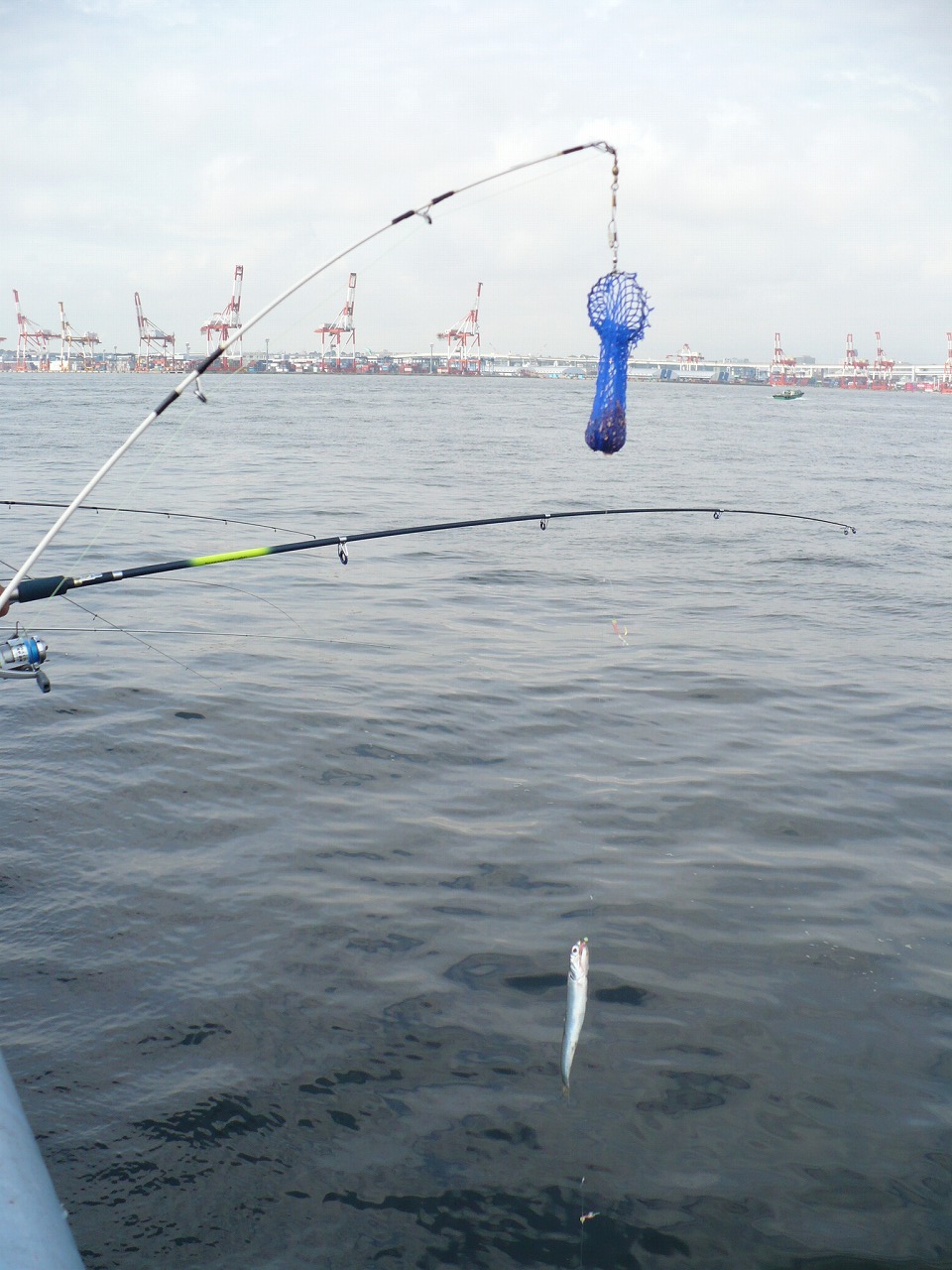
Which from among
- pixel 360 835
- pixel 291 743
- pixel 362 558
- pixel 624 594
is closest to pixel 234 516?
pixel 362 558

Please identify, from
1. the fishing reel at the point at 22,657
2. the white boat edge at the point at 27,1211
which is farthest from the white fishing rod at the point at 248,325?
the white boat edge at the point at 27,1211

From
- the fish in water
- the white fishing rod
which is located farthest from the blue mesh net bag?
the fish in water

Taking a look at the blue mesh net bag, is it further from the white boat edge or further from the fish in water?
the white boat edge

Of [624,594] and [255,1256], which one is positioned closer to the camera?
[255,1256]

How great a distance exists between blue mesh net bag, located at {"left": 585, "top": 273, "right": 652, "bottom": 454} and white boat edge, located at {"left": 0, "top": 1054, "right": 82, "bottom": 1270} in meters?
5.45

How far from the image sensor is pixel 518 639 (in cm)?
983

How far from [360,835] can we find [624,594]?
691 cm

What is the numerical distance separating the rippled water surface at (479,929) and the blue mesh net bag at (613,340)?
6.79 feet

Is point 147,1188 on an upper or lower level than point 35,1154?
lower

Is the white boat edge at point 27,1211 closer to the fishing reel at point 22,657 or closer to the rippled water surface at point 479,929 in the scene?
the rippled water surface at point 479,929

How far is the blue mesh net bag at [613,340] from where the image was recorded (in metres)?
6.98

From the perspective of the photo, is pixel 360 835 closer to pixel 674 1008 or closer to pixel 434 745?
pixel 434 745

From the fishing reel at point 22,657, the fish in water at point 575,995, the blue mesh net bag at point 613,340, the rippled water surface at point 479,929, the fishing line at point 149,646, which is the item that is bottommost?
the rippled water surface at point 479,929

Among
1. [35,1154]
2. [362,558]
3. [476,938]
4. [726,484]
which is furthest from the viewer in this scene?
[726,484]
